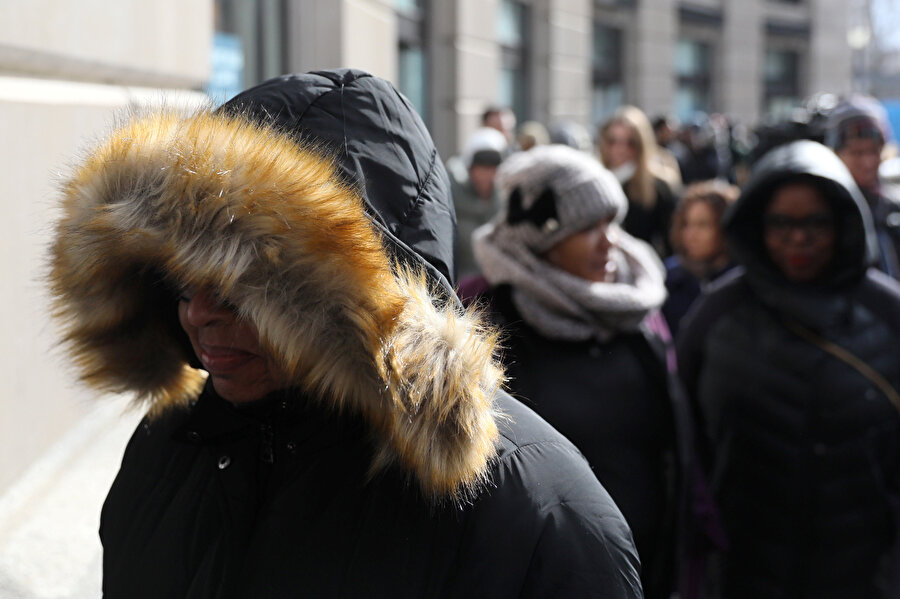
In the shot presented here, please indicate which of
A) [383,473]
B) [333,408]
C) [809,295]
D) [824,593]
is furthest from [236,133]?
[824,593]

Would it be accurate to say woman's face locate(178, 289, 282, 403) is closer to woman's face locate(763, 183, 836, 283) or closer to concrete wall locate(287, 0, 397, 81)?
woman's face locate(763, 183, 836, 283)

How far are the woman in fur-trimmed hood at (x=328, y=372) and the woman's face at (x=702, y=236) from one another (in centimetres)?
340

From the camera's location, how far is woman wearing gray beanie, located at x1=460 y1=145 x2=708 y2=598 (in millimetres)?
2998

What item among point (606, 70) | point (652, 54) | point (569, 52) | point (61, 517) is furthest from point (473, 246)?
point (652, 54)

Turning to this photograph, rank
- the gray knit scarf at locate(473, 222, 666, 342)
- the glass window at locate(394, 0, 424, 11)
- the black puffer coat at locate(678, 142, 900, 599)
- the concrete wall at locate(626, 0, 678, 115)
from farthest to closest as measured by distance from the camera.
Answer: the concrete wall at locate(626, 0, 678, 115), the glass window at locate(394, 0, 424, 11), the black puffer coat at locate(678, 142, 900, 599), the gray knit scarf at locate(473, 222, 666, 342)

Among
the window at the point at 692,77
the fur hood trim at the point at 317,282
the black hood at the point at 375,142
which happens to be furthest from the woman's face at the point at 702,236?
the window at the point at 692,77

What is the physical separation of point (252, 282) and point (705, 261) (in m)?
3.69

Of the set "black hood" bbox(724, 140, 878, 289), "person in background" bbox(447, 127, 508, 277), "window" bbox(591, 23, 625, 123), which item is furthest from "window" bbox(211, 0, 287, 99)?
"window" bbox(591, 23, 625, 123)

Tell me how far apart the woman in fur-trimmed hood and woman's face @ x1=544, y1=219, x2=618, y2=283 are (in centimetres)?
161

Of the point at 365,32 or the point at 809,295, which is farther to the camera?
the point at 365,32

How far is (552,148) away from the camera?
343cm

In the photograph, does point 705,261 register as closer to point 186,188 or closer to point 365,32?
point 365,32

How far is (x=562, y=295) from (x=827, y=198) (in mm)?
1108

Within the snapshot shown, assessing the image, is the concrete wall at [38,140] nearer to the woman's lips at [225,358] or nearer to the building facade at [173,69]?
the building facade at [173,69]
